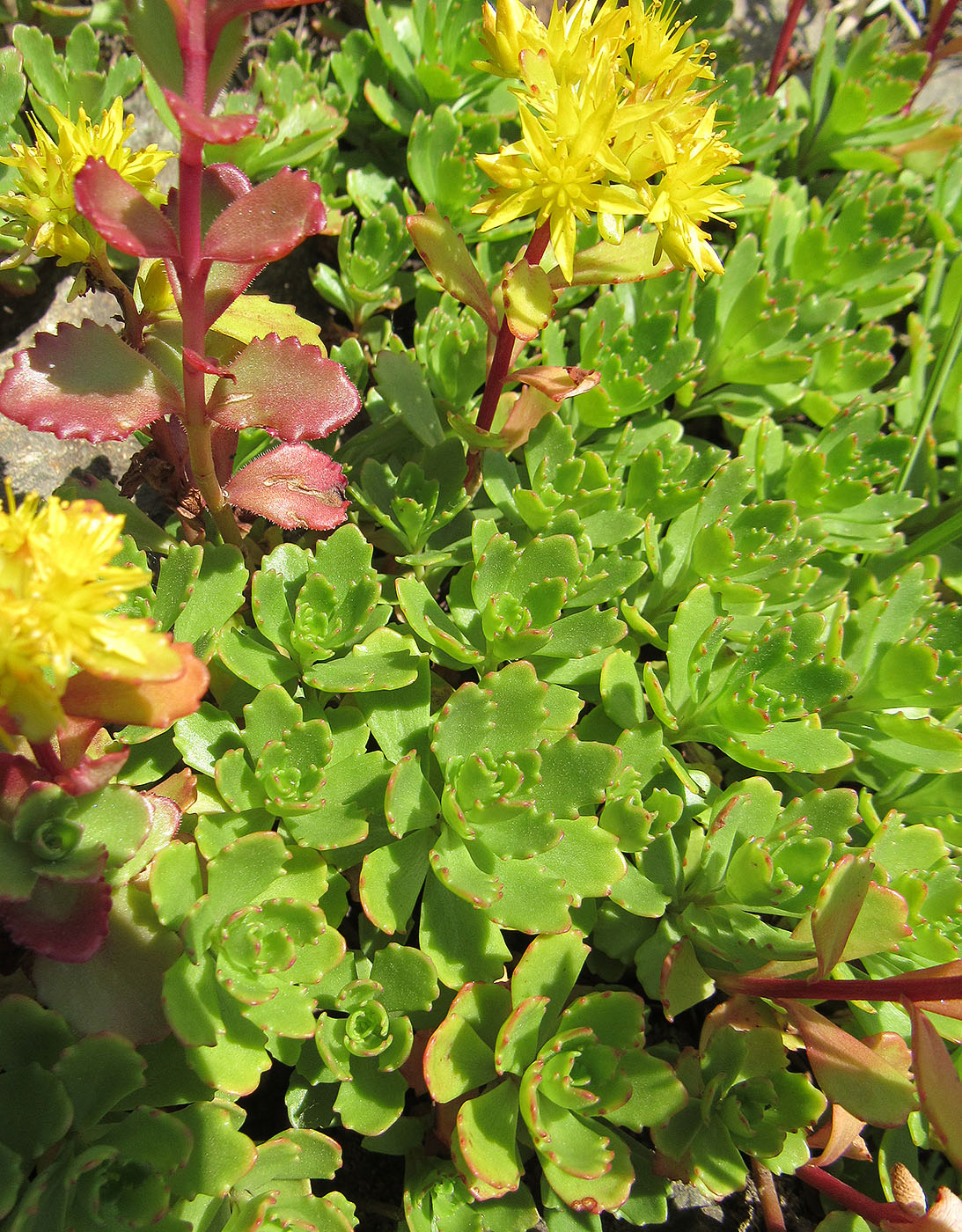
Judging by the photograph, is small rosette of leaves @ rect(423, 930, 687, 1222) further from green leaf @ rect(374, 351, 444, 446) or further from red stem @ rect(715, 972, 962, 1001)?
green leaf @ rect(374, 351, 444, 446)

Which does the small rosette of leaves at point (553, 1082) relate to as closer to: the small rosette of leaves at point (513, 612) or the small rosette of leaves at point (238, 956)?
the small rosette of leaves at point (238, 956)

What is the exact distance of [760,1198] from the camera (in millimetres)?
1587

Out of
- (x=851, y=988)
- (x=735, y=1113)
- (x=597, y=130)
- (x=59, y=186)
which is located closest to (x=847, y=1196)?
(x=735, y=1113)

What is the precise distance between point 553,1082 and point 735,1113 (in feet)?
1.06

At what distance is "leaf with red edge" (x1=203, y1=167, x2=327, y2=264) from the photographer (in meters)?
1.12

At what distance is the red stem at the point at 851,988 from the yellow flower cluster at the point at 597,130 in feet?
3.68

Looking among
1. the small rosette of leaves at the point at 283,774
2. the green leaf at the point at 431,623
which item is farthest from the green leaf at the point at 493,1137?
the green leaf at the point at 431,623

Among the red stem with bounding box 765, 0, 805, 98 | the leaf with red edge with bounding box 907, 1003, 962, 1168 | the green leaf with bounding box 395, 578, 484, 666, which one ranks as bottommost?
the leaf with red edge with bounding box 907, 1003, 962, 1168

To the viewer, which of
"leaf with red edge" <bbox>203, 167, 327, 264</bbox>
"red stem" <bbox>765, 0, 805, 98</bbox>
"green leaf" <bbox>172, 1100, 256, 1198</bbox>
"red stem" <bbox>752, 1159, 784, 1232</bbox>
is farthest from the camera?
"red stem" <bbox>765, 0, 805, 98</bbox>

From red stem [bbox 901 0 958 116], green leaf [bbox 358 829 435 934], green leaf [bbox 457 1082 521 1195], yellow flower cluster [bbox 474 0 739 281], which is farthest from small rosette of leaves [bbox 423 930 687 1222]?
red stem [bbox 901 0 958 116]

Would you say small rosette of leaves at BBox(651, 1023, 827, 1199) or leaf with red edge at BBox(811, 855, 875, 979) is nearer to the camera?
leaf with red edge at BBox(811, 855, 875, 979)

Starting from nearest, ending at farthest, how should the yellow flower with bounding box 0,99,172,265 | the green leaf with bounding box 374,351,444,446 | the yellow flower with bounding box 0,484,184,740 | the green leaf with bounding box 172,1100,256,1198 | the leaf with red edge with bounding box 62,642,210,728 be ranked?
the yellow flower with bounding box 0,484,184,740 < the leaf with red edge with bounding box 62,642,210,728 < the green leaf with bounding box 172,1100,256,1198 < the yellow flower with bounding box 0,99,172,265 < the green leaf with bounding box 374,351,444,446

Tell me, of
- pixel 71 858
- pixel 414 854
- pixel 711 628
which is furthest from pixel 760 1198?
pixel 71 858

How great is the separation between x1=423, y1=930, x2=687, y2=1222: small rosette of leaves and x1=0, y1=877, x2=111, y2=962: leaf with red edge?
0.53 metres
